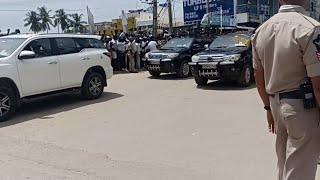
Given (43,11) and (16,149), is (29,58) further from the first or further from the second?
(43,11)

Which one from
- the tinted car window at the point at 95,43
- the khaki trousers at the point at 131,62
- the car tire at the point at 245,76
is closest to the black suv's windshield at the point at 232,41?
the car tire at the point at 245,76

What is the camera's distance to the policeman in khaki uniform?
260 cm

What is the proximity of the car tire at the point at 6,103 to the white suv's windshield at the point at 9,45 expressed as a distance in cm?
79

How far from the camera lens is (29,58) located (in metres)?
8.68

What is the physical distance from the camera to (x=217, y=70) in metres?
11.5

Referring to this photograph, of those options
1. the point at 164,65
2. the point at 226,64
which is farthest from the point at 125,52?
the point at 226,64

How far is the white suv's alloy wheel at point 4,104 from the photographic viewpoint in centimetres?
815

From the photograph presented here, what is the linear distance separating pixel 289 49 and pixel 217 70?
8865 mm

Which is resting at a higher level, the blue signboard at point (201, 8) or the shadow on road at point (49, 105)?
the blue signboard at point (201, 8)

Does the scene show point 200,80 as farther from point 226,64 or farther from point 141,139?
point 141,139

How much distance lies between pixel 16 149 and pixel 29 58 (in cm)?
308

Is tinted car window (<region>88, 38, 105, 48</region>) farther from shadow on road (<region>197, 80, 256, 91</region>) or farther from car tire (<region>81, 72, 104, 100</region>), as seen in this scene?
shadow on road (<region>197, 80, 256, 91</region>)

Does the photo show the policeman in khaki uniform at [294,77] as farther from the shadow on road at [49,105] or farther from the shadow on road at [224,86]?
the shadow on road at [224,86]

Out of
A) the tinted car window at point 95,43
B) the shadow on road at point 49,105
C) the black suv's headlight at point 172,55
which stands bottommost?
the shadow on road at point 49,105
